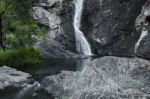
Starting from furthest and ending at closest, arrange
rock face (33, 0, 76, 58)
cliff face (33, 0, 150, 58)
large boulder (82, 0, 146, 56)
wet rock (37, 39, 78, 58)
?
rock face (33, 0, 76, 58) → large boulder (82, 0, 146, 56) → cliff face (33, 0, 150, 58) → wet rock (37, 39, 78, 58)

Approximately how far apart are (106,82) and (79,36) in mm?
33301

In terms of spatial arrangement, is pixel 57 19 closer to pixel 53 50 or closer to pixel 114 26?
pixel 53 50

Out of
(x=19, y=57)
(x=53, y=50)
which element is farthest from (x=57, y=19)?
(x=19, y=57)

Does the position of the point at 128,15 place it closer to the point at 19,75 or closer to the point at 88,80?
the point at 19,75

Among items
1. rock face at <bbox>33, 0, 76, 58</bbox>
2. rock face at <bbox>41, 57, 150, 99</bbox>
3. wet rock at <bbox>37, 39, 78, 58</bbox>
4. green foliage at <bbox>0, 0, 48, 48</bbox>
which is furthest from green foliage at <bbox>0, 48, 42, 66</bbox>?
rock face at <bbox>41, 57, 150, 99</bbox>

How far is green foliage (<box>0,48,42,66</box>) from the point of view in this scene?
37125 millimetres

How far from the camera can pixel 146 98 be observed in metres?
17.7

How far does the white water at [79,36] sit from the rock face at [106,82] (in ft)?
89.7

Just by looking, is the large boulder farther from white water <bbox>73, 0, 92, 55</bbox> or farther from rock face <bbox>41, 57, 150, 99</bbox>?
rock face <bbox>41, 57, 150, 99</bbox>

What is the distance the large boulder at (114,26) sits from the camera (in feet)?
166

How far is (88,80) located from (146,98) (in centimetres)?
455

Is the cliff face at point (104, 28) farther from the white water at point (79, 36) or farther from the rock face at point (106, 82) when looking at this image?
the rock face at point (106, 82)

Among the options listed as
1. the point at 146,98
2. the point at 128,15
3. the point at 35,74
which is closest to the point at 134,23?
the point at 128,15

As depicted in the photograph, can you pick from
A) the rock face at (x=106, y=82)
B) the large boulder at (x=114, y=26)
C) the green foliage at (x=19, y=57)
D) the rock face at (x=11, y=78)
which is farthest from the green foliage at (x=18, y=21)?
the rock face at (x=106, y=82)
